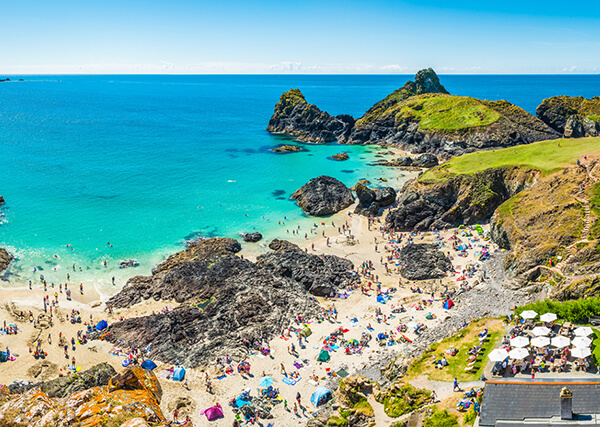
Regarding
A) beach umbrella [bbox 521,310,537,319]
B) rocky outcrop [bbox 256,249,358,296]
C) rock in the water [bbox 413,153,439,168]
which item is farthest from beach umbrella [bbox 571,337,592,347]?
rock in the water [bbox 413,153,439,168]

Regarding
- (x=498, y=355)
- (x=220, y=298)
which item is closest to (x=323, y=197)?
(x=220, y=298)

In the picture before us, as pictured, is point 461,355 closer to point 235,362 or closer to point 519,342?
point 519,342

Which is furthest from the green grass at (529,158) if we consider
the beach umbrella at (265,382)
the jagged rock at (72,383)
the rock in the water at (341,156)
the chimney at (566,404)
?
the jagged rock at (72,383)

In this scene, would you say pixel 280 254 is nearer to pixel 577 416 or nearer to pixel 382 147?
pixel 577 416

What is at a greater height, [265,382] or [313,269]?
[313,269]

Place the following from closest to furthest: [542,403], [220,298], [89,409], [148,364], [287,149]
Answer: [89,409] < [542,403] < [148,364] < [220,298] < [287,149]

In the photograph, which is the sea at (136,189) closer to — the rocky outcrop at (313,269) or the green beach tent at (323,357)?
the rocky outcrop at (313,269)
